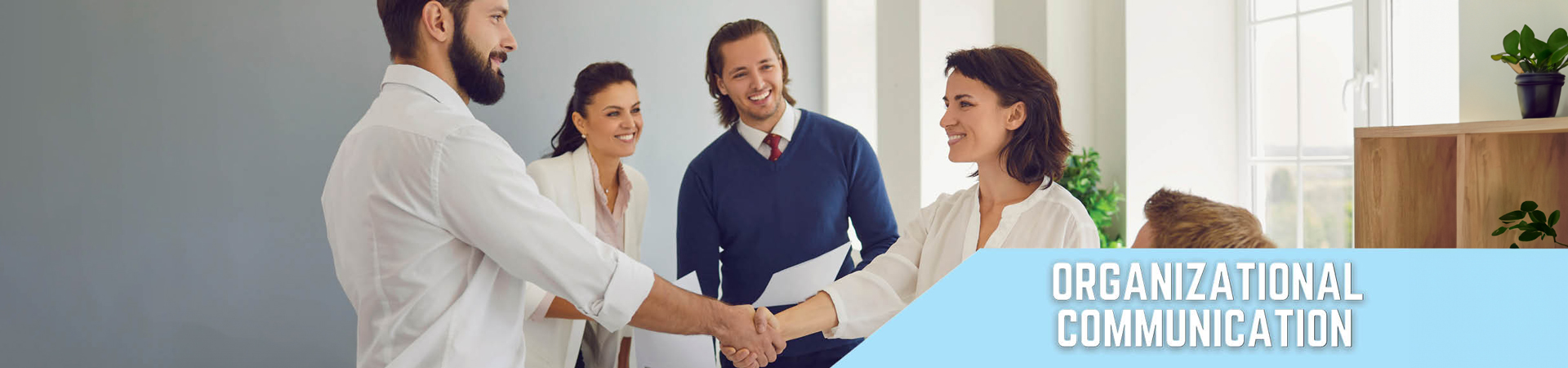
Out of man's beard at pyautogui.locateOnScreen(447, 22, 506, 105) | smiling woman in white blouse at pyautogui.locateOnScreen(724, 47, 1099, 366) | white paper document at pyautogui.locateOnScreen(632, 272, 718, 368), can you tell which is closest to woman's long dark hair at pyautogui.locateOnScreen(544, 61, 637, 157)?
white paper document at pyautogui.locateOnScreen(632, 272, 718, 368)

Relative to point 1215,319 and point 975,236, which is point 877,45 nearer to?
point 975,236

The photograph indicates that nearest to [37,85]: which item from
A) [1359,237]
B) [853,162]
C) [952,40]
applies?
[853,162]

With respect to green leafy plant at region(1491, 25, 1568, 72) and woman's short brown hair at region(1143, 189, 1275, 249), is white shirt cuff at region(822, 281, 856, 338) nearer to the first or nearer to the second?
woman's short brown hair at region(1143, 189, 1275, 249)

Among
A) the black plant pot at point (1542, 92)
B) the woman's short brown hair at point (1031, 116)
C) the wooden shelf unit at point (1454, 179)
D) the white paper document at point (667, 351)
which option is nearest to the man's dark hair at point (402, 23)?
the woman's short brown hair at point (1031, 116)

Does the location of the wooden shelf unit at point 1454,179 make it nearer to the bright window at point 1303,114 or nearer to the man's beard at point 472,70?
the bright window at point 1303,114

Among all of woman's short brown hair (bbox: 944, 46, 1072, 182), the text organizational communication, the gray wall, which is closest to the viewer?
the text organizational communication

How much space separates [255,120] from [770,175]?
1874 millimetres

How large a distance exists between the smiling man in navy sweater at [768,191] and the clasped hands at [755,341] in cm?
27

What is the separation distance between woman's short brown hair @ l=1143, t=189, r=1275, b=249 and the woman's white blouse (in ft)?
0.35

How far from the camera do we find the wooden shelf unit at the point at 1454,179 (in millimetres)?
2256

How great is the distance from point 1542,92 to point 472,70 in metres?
2.28

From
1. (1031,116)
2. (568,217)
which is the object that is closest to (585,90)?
(568,217)

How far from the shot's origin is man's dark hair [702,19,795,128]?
237cm

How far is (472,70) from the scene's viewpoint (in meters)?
1.69
